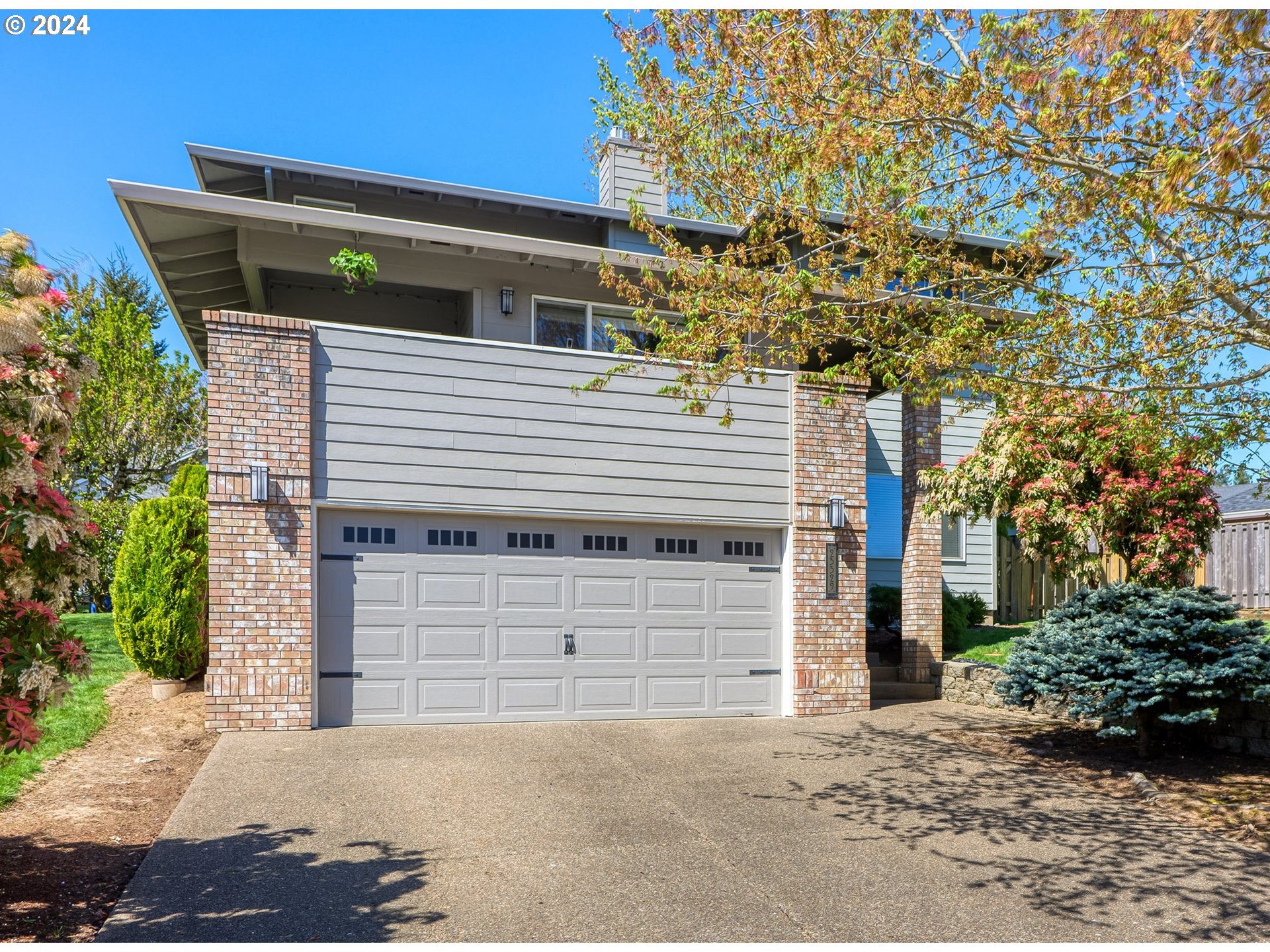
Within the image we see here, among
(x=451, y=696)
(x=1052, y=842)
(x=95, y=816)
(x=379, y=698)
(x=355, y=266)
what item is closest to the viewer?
(x=1052, y=842)

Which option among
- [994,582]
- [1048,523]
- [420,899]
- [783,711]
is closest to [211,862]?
[420,899]

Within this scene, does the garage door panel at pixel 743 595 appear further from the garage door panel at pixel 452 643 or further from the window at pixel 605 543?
the garage door panel at pixel 452 643

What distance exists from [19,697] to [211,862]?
1.83 metres

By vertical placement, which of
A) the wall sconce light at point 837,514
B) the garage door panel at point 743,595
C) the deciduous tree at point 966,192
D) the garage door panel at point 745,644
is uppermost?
the deciduous tree at point 966,192

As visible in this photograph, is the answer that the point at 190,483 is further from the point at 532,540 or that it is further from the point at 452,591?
the point at 532,540

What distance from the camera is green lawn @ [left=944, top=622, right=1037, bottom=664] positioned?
13320 mm

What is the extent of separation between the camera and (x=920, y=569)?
12.6 m

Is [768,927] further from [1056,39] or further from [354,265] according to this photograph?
[354,265]

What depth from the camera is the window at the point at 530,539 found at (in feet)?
34.5

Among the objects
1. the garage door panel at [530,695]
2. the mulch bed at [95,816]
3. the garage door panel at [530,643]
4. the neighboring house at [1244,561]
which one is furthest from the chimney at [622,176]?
the mulch bed at [95,816]

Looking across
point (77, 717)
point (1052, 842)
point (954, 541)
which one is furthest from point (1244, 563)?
point (77, 717)

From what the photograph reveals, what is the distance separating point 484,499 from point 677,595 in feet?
8.71

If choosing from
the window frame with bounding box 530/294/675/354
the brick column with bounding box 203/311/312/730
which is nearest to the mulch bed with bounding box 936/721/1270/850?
the window frame with bounding box 530/294/675/354

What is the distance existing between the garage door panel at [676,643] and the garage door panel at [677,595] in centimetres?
25
